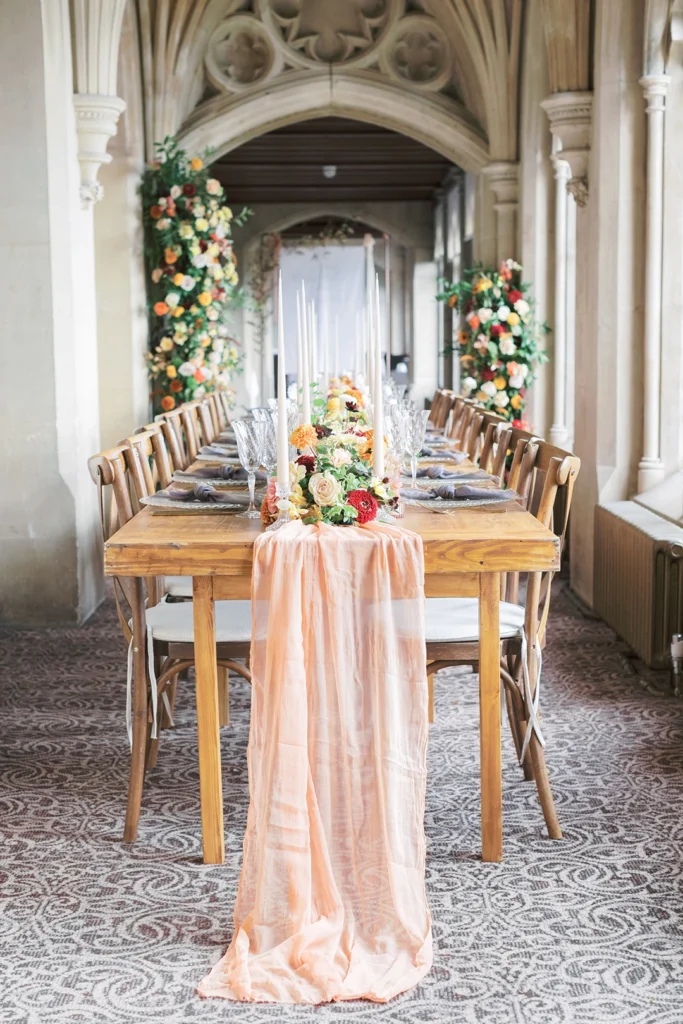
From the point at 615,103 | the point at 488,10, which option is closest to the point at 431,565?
the point at 615,103

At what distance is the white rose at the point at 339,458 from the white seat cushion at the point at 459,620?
60 centimetres

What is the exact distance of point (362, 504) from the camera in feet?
9.69

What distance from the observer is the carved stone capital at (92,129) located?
6438 mm

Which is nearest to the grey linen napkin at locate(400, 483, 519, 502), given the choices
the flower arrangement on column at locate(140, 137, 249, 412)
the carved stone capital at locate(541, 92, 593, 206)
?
the carved stone capital at locate(541, 92, 593, 206)

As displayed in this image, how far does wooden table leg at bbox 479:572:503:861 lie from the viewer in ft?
10.2

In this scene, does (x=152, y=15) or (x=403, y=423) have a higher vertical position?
(x=152, y=15)

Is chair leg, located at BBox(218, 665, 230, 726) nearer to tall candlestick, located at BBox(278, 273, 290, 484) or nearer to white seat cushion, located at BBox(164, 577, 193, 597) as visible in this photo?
white seat cushion, located at BBox(164, 577, 193, 597)

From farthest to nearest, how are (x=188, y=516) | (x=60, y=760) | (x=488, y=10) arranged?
(x=488, y=10) < (x=60, y=760) < (x=188, y=516)

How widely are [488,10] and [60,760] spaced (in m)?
7.02

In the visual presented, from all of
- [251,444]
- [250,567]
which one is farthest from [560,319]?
[250,567]

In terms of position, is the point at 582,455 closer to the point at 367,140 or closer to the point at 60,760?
the point at 60,760

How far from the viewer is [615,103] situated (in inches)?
233

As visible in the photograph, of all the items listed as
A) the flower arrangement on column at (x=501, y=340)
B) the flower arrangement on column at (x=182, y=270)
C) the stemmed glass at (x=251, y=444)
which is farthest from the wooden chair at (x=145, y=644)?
the flower arrangement on column at (x=182, y=270)

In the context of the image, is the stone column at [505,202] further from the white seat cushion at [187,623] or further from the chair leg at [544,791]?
the chair leg at [544,791]
